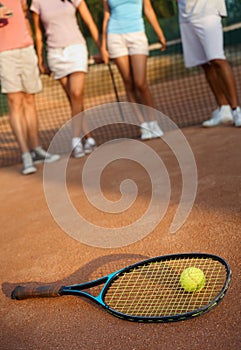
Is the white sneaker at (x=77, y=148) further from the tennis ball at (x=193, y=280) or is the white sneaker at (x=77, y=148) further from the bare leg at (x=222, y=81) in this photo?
the tennis ball at (x=193, y=280)

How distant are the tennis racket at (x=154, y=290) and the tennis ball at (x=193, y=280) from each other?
0.07 feet

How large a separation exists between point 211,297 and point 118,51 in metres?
2.86

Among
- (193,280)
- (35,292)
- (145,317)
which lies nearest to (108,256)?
(35,292)

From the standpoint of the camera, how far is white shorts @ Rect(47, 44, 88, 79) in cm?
417

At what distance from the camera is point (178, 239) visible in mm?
2412

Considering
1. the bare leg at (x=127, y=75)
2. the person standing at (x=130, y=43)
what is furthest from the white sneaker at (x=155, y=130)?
the bare leg at (x=127, y=75)

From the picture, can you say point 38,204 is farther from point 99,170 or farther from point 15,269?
point 15,269

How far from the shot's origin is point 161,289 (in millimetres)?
1979

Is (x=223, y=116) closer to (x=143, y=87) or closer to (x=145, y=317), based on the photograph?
(x=143, y=87)

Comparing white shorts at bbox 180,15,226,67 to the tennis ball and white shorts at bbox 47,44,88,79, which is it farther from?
the tennis ball

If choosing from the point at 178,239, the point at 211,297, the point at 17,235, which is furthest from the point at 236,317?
the point at 17,235

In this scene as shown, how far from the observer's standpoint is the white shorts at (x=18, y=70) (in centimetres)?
411

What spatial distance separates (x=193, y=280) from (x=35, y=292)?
2.05ft

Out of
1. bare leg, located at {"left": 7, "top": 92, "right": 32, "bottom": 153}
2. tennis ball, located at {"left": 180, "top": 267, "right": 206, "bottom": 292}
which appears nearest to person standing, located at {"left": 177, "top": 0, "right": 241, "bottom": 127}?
bare leg, located at {"left": 7, "top": 92, "right": 32, "bottom": 153}
